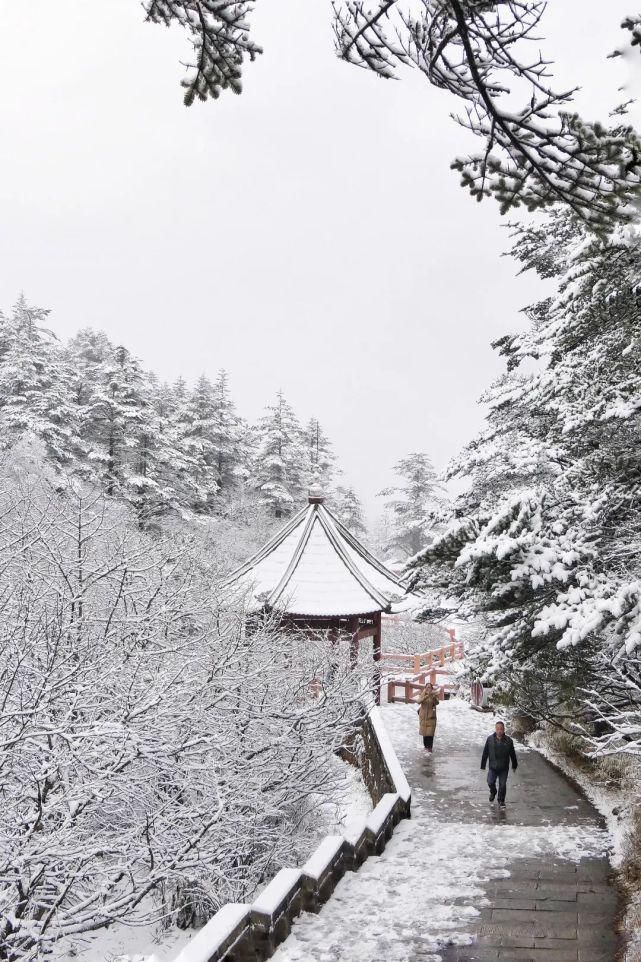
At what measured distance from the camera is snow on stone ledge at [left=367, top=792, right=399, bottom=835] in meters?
8.47

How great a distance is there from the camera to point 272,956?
19.1 ft

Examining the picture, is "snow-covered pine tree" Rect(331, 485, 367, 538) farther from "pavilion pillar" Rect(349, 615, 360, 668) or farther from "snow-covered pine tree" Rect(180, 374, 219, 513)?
"pavilion pillar" Rect(349, 615, 360, 668)

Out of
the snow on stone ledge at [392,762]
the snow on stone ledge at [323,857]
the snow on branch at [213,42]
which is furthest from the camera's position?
the snow on stone ledge at [392,762]

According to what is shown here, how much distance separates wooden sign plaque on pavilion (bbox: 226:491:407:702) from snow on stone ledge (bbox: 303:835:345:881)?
7227 mm

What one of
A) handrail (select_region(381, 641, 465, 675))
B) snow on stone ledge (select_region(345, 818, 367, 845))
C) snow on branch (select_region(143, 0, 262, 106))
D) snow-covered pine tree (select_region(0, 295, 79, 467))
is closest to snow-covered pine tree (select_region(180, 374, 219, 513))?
snow-covered pine tree (select_region(0, 295, 79, 467))

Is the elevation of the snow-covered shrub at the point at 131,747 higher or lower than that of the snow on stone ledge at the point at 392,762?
higher

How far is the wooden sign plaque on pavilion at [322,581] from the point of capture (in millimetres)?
16500

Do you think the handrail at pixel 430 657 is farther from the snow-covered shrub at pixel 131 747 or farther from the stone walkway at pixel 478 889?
the snow-covered shrub at pixel 131 747

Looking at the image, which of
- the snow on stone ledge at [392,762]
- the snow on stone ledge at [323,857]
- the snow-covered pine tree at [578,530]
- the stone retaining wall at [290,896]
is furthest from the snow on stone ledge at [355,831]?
the snow-covered pine tree at [578,530]

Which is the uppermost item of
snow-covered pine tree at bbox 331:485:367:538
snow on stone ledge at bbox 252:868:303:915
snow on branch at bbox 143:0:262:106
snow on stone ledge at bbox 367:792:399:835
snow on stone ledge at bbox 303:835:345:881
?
snow-covered pine tree at bbox 331:485:367:538

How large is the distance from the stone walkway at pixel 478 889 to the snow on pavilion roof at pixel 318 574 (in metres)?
5.94

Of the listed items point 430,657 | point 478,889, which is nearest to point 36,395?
point 430,657

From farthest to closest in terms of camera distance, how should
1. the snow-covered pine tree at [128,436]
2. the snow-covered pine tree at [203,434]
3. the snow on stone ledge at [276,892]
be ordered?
the snow-covered pine tree at [203,434] → the snow-covered pine tree at [128,436] → the snow on stone ledge at [276,892]

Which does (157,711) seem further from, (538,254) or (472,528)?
(538,254)
